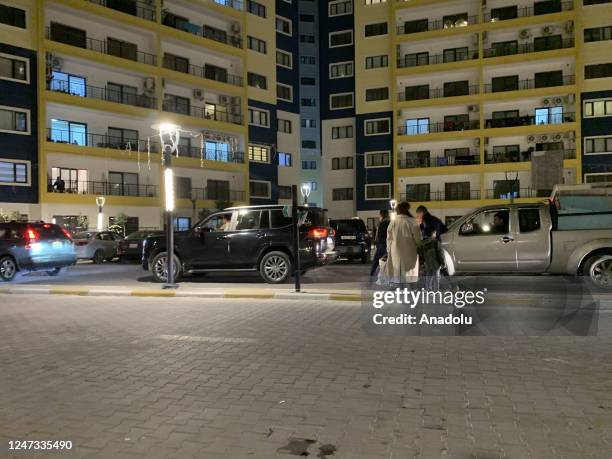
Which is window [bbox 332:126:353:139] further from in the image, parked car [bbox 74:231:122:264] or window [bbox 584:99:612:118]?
parked car [bbox 74:231:122:264]

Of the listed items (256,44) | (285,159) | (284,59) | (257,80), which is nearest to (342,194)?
(285,159)

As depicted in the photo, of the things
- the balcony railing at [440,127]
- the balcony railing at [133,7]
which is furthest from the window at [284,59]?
the balcony railing at [133,7]

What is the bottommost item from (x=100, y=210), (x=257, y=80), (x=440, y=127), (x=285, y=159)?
(x=100, y=210)

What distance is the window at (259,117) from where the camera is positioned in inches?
1893

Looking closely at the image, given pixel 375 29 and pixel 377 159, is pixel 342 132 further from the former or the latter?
pixel 375 29

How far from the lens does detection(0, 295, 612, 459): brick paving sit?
4219mm

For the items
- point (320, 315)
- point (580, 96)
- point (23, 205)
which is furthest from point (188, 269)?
point (580, 96)

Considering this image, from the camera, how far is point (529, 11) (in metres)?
44.0

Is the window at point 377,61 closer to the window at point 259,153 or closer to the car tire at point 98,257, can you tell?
the window at point 259,153

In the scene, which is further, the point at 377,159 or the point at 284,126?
the point at 284,126

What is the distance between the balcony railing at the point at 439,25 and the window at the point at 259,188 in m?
16.8

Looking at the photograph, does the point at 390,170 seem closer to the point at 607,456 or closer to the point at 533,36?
the point at 533,36

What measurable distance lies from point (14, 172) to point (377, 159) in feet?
92.5

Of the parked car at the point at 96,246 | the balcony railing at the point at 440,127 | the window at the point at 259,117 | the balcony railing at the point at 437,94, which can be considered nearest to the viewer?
the parked car at the point at 96,246
